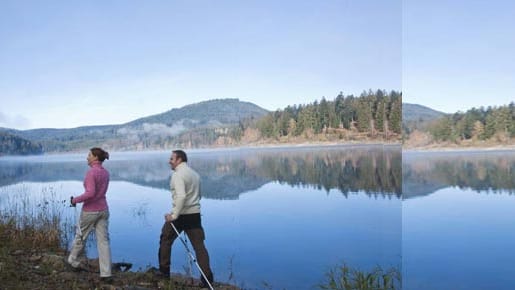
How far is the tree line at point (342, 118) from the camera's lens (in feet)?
43.8

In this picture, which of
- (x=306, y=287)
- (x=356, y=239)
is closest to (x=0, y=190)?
(x=306, y=287)

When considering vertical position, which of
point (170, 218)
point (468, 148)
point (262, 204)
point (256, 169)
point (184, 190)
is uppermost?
point (468, 148)

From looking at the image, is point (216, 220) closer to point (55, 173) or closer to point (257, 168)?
point (55, 173)

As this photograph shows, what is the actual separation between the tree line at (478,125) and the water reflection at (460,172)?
58 centimetres

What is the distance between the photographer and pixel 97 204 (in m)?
3.81

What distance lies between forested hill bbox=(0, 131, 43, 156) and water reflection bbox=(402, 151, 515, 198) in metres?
10.4

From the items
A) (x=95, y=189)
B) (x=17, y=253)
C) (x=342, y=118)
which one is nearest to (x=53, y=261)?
(x=17, y=253)

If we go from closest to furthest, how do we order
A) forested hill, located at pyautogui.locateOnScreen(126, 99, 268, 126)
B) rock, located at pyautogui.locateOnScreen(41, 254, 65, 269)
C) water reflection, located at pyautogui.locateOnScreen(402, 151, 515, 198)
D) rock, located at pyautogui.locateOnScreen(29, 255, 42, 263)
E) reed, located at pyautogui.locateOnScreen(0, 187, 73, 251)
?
rock, located at pyautogui.locateOnScreen(41, 254, 65, 269)
rock, located at pyautogui.locateOnScreen(29, 255, 42, 263)
reed, located at pyautogui.locateOnScreen(0, 187, 73, 251)
water reflection, located at pyautogui.locateOnScreen(402, 151, 515, 198)
forested hill, located at pyautogui.locateOnScreen(126, 99, 268, 126)

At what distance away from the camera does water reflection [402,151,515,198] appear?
1108 cm

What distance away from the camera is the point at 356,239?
1277cm

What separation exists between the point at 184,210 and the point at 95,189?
2.61 feet

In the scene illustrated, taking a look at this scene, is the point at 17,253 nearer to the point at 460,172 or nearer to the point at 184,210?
the point at 184,210

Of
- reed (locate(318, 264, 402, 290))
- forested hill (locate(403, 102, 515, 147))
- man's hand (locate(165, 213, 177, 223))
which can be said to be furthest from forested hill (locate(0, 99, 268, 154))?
reed (locate(318, 264, 402, 290))

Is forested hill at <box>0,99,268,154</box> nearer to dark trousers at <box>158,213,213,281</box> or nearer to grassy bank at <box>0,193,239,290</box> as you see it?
grassy bank at <box>0,193,239,290</box>
